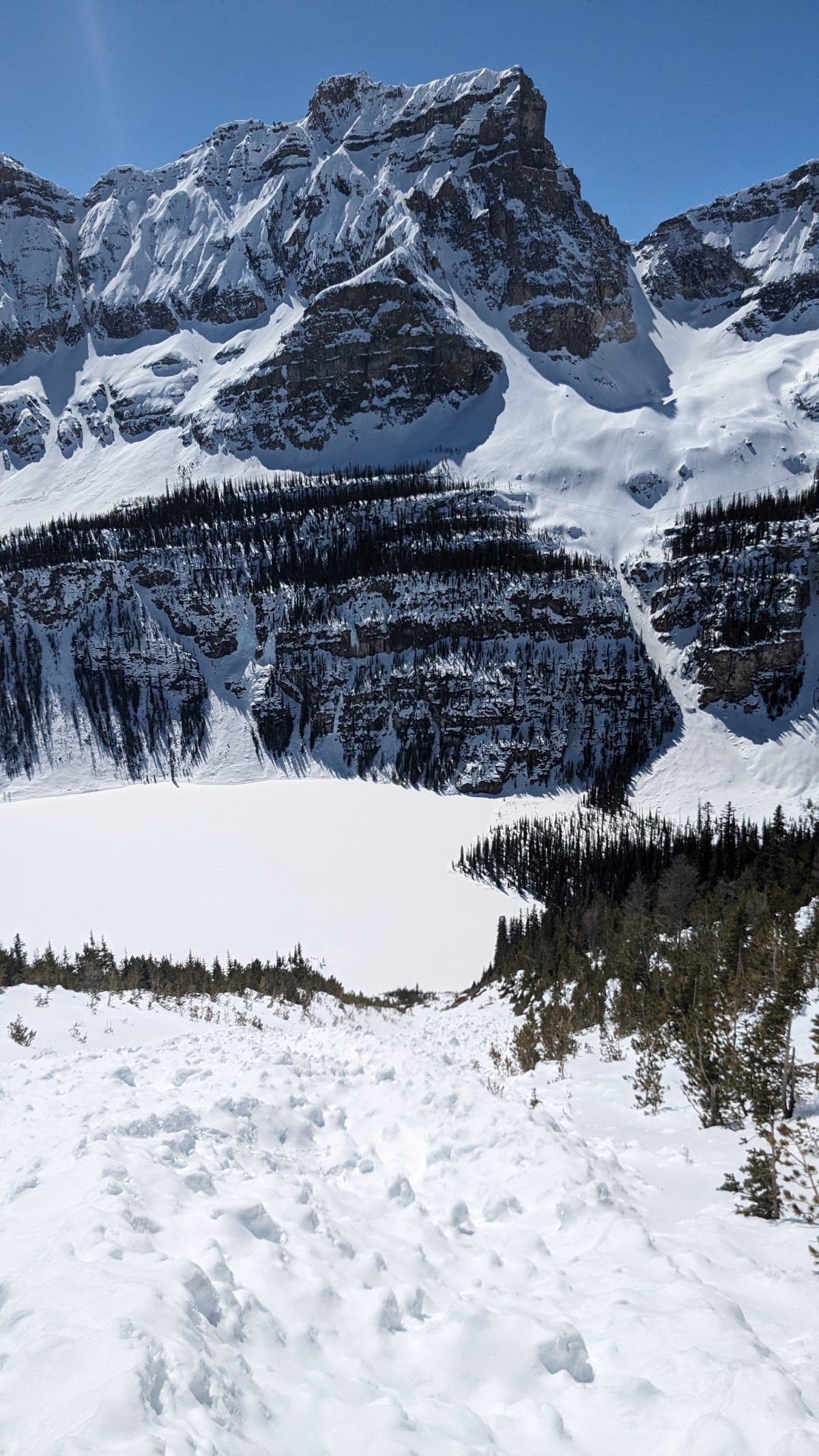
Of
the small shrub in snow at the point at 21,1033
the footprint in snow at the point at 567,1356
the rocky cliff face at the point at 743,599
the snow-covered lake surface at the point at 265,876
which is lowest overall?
the snow-covered lake surface at the point at 265,876

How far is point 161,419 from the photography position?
643ft

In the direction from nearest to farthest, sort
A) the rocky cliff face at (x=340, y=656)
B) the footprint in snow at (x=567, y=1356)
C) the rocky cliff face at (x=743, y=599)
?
the footprint in snow at (x=567, y=1356) < the rocky cliff face at (x=743, y=599) < the rocky cliff face at (x=340, y=656)

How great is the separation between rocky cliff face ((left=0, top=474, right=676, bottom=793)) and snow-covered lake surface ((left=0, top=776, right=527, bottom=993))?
1181cm

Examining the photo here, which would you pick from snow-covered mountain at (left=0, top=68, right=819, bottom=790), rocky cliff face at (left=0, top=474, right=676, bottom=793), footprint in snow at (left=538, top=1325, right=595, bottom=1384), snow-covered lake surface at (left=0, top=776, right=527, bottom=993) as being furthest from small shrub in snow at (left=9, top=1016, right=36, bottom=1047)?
snow-covered mountain at (left=0, top=68, right=819, bottom=790)

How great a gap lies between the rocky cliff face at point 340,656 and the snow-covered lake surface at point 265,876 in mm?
11807

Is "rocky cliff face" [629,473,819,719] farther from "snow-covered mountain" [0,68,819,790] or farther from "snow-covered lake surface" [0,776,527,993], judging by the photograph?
"snow-covered lake surface" [0,776,527,993]

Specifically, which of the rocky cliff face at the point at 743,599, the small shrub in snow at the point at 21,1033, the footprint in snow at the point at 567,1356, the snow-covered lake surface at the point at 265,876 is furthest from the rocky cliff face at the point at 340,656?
the footprint in snow at the point at 567,1356

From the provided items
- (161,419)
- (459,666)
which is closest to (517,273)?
(161,419)

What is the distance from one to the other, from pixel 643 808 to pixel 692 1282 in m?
101

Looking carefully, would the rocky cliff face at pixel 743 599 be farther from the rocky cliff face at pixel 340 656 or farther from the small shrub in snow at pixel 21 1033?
the small shrub in snow at pixel 21 1033

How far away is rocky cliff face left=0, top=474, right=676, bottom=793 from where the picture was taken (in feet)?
367

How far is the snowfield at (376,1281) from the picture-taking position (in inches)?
139

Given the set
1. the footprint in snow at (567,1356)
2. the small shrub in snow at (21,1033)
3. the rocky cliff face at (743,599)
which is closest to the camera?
the footprint in snow at (567,1356)

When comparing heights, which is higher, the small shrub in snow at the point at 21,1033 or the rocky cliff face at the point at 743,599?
the rocky cliff face at the point at 743,599
